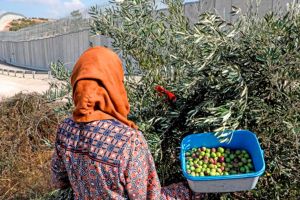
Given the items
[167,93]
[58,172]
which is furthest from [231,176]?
[58,172]

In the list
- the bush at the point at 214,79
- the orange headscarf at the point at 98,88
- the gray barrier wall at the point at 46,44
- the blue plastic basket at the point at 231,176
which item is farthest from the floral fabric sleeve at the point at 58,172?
the gray barrier wall at the point at 46,44

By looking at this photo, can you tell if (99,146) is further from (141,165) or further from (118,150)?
(141,165)

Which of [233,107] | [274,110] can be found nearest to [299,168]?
[274,110]

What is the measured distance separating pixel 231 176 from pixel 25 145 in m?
4.65

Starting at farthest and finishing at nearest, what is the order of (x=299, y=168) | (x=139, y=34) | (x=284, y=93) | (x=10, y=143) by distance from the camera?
1. (x=10, y=143)
2. (x=139, y=34)
3. (x=299, y=168)
4. (x=284, y=93)

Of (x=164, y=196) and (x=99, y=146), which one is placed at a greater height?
(x=99, y=146)

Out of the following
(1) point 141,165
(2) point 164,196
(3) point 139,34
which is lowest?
(2) point 164,196

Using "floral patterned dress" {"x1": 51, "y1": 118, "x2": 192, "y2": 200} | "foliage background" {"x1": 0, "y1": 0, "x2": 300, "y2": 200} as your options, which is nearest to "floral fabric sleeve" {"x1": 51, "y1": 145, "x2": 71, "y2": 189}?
"floral patterned dress" {"x1": 51, "y1": 118, "x2": 192, "y2": 200}

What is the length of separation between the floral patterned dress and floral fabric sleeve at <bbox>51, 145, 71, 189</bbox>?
0.62ft

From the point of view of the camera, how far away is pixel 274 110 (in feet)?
9.04

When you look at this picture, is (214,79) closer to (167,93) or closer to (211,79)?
(211,79)

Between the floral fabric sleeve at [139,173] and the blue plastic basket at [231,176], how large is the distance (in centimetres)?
23

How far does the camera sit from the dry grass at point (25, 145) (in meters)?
5.37

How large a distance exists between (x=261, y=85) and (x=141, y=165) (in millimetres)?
1078
